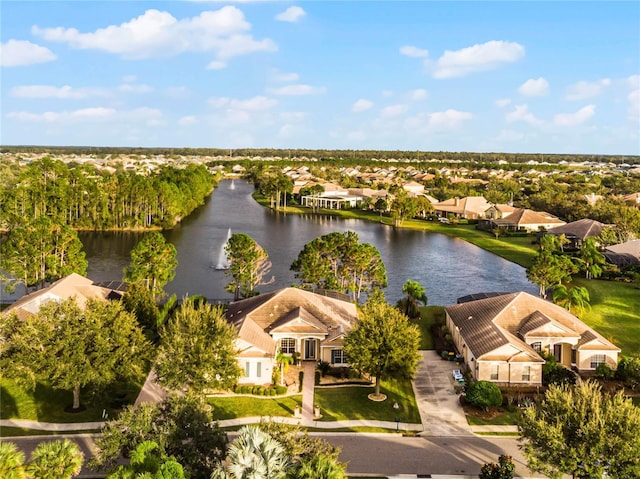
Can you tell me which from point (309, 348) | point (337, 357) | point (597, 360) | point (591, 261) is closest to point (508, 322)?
point (597, 360)

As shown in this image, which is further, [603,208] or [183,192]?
[183,192]

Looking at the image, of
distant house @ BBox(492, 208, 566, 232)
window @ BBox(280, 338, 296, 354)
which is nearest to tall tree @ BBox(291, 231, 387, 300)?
window @ BBox(280, 338, 296, 354)

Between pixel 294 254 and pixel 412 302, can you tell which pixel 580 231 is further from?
pixel 412 302

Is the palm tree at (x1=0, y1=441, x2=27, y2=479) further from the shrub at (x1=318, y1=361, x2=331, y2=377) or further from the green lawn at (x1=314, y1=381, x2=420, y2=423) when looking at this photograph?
the shrub at (x1=318, y1=361, x2=331, y2=377)

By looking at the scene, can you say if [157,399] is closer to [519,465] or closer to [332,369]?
[332,369]

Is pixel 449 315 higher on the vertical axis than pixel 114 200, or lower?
lower

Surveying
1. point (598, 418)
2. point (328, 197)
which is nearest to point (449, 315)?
point (598, 418)
